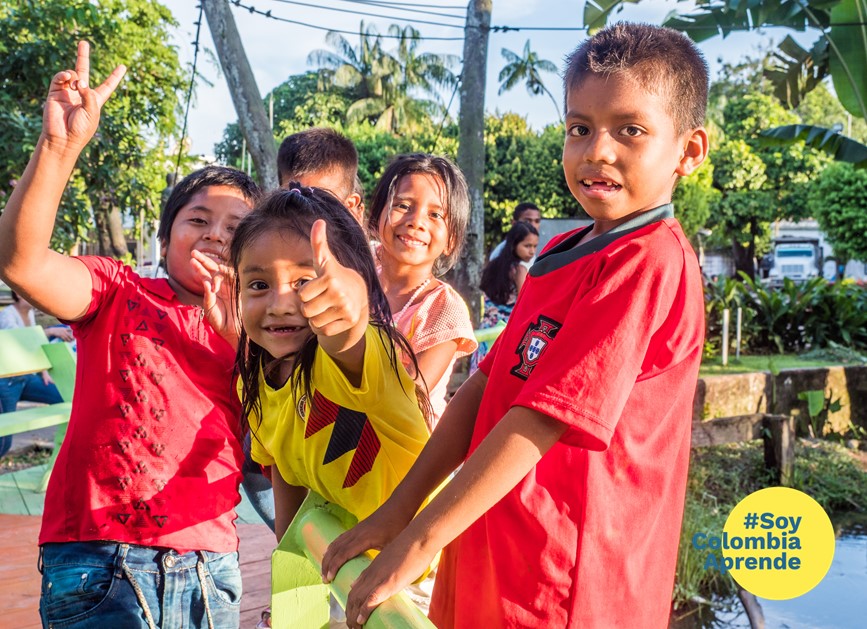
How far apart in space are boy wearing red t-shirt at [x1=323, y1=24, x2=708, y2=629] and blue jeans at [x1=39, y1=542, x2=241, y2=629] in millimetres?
578

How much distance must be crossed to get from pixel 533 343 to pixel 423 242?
102cm

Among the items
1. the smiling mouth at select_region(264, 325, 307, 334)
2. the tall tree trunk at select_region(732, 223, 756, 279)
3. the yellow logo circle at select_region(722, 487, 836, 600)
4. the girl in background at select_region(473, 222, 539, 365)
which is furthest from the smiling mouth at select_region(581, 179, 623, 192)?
the tall tree trunk at select_region(732, 223, 756, 279)

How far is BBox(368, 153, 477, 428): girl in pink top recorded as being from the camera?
2.01m

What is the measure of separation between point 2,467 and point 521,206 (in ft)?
13.0

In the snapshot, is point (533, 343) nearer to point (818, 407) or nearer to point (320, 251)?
point (320, 251)

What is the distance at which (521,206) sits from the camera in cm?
593

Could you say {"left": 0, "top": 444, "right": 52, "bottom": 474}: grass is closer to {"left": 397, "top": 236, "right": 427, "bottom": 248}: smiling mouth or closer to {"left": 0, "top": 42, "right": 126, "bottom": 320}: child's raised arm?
{"left": 397, "top": 236, "right": 427, "bottom": 248}: smiling mouth

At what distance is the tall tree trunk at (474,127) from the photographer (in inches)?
229

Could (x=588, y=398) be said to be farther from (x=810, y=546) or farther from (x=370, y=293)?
(x=810, y=546)

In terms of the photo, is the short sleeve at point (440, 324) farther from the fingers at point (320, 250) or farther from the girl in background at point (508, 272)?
the girl in background at point (508, 272)

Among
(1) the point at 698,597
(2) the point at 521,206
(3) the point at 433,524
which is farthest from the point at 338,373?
(2) the point at 521,206

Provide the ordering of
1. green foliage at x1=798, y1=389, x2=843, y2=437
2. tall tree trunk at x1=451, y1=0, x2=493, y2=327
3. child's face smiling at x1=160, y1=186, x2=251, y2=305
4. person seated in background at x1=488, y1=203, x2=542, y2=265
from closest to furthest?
child's face smiling at x1=160, y1=186, x2=251, y2=305, person seated in background at x1=488, y1=203, x2=542, y2=265, tall tree trunk at x1=451, y1=0, x2=493, y2=327, green foliage at x1=798, y1=389, x2=843, y2=437

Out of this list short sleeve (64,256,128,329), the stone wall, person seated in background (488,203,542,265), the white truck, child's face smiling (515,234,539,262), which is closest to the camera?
short sleeve (64,256,128,329)

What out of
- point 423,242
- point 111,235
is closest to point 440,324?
point 423,242
